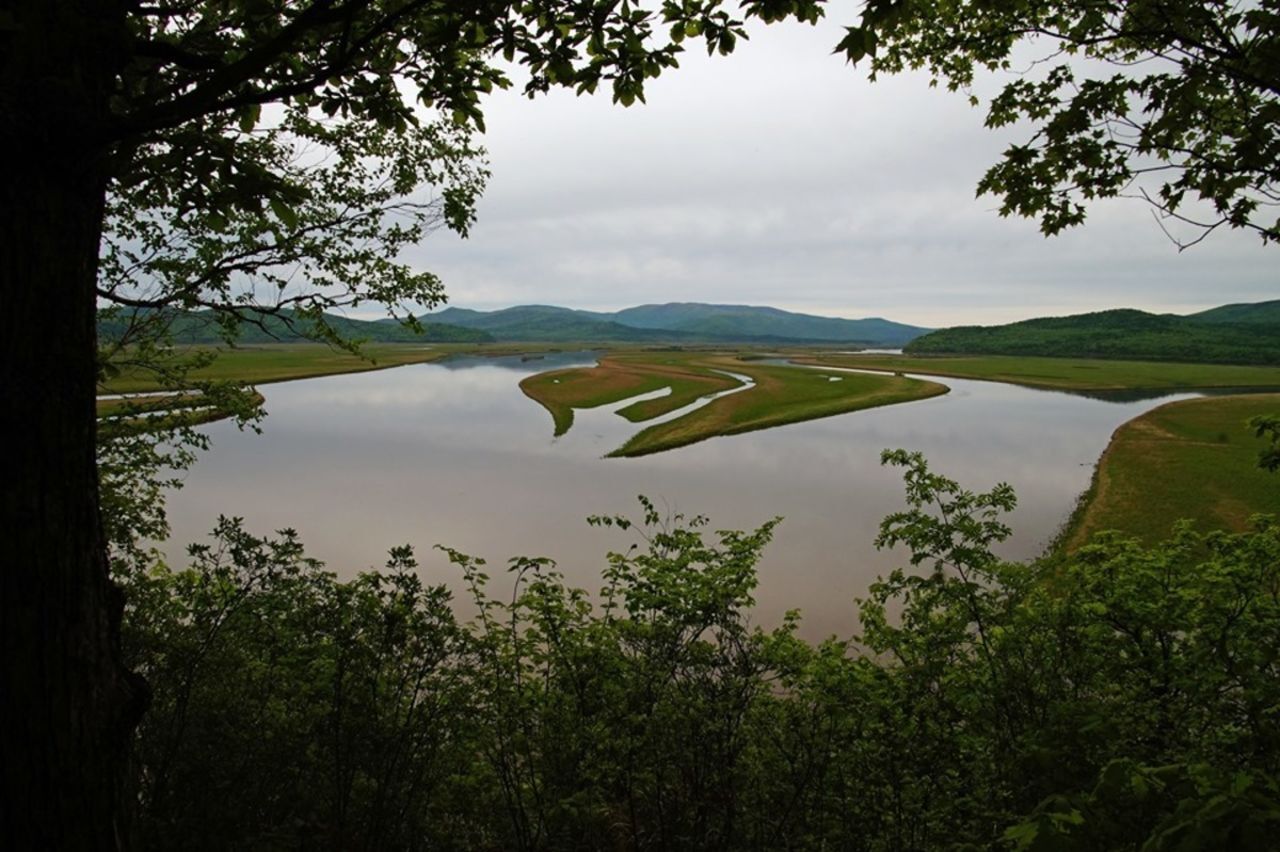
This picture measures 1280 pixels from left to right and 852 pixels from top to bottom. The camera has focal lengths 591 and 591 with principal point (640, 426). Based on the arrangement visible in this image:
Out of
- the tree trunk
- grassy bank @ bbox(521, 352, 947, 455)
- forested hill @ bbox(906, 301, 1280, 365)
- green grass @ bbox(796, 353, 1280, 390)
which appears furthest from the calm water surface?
forested hill @ bbox(906, 301, 1280, 365)

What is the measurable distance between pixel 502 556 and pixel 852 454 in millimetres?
24554

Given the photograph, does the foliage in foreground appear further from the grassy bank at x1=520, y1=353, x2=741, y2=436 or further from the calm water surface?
the grassy bank at x1=520, y1=353, x2=741, y2=436

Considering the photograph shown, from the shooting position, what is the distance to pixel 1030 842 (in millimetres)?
2137

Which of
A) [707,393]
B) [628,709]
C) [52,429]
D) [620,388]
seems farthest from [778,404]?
[52,429]

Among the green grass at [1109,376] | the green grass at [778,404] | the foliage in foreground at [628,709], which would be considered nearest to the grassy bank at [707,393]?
the green grass at [778,404]

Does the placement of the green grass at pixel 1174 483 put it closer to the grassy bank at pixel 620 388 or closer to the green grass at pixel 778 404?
the green grass at pixel 778 404

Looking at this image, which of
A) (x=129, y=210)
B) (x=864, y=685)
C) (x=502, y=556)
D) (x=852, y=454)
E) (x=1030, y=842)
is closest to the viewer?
(x=1030, y=842)

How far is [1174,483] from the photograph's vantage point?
28.5 metres

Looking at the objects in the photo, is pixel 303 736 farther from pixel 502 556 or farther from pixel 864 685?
pixel 502 556

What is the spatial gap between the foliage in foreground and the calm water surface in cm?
897

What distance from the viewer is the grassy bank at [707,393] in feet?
145

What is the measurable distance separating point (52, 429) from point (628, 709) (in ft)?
19.9

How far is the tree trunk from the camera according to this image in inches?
94.0

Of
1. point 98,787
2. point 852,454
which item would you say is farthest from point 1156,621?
point 852,454
